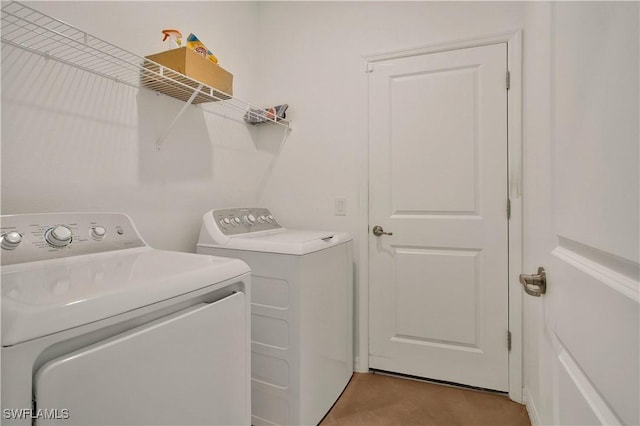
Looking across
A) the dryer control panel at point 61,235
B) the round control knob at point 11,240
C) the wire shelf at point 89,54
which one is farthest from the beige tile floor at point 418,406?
the wire shelf at point 89,54

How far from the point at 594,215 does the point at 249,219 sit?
1.72 meters

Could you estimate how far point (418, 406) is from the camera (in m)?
1.75

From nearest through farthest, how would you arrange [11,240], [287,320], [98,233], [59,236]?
[11,240] < [59,236] < [98,233] < [287,320]

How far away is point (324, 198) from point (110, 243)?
1350 mm

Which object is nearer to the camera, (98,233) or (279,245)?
(98,233)

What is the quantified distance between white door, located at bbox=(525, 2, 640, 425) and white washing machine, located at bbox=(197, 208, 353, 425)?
3.29 ft

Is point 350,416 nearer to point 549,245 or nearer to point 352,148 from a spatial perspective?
point 549,245

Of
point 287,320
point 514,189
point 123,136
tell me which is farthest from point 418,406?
point 123,136

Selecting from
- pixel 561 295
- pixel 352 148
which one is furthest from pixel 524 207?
pixel 561 295

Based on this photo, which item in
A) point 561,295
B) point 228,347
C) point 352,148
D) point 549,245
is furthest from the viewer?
point 352,148

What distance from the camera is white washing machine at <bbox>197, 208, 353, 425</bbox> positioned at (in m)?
1.45

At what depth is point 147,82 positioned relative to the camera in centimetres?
153

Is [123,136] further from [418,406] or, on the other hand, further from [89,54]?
[418,406]

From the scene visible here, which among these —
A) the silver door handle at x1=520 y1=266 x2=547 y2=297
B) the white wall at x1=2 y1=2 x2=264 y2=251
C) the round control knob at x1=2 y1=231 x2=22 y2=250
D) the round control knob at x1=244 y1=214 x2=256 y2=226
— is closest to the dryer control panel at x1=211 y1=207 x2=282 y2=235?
the round control knob at x1=244 y1=214 x2=256 y2=226
